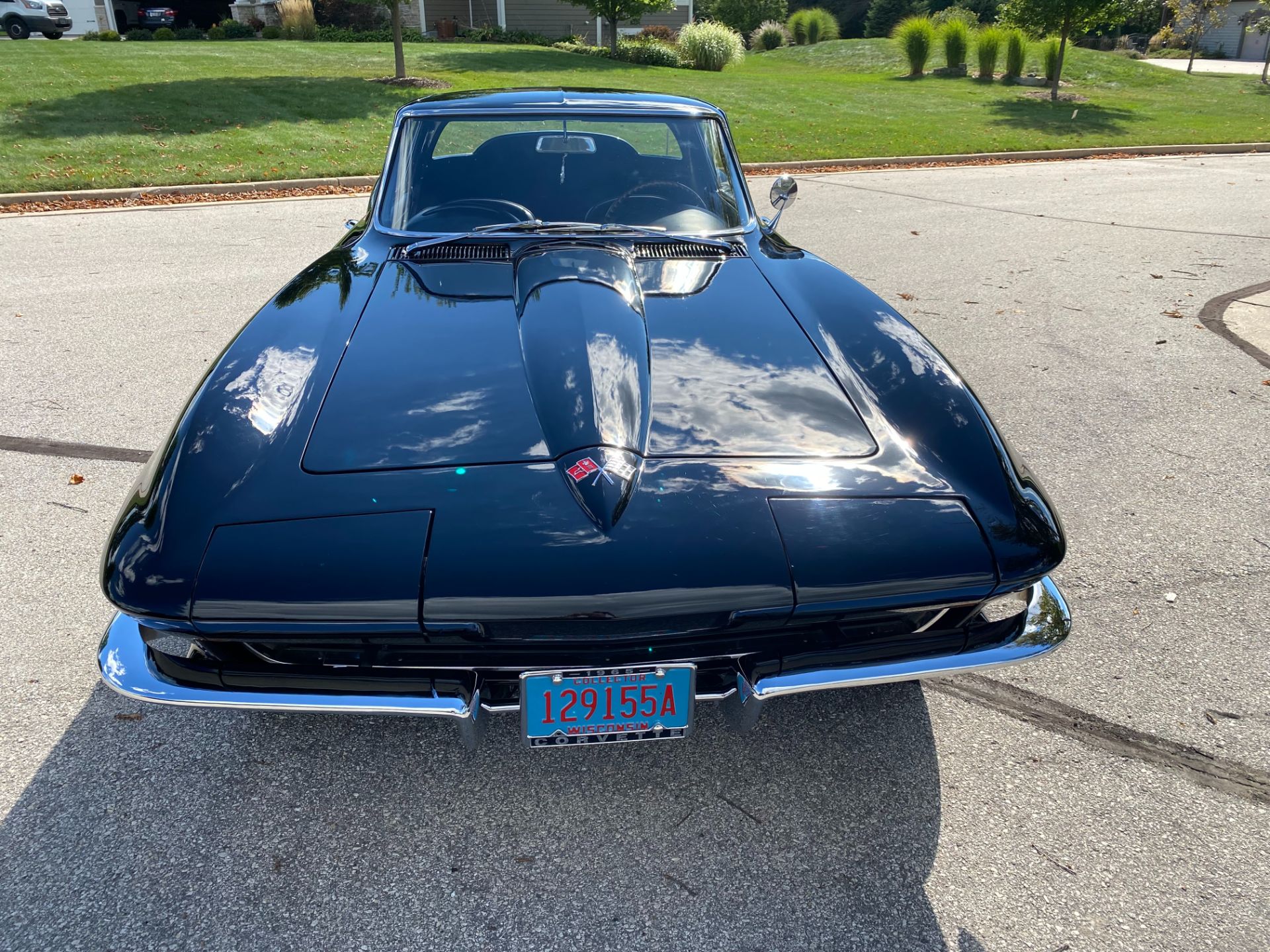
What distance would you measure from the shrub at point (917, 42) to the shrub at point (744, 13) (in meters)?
13.5

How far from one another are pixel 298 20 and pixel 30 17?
244 inches

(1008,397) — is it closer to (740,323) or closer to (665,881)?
(740,323)

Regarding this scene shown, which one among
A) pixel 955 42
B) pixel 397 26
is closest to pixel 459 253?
pixel 397 26

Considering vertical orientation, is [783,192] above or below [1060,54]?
below

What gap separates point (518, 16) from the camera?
27.0 m

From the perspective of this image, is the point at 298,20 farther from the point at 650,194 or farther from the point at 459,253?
the point at 459,253

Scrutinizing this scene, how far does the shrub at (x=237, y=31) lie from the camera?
2452cm

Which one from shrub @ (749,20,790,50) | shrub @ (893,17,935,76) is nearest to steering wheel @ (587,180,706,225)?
shrub @ (893,17,935,76)

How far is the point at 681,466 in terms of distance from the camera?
1.92 metres

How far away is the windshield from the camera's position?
10.8ft

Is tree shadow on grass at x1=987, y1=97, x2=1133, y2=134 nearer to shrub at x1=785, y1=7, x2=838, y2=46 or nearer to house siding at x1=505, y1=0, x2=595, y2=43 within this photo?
house siding at x1=505, y1=0, x2=595, y2=43

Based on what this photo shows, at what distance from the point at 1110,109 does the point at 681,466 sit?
1834 centimetres

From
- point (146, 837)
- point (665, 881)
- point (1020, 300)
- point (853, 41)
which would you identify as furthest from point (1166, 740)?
point (853, 41)

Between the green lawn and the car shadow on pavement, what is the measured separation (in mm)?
9028
